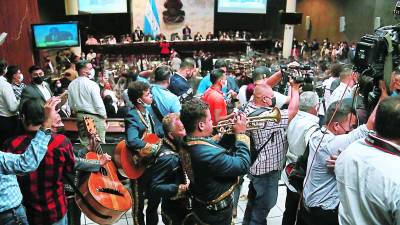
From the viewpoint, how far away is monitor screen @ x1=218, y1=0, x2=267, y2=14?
51.1 ft

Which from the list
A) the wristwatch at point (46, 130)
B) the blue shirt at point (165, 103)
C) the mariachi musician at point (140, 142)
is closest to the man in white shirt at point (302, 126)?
the mariachi musician at point (140, 142)

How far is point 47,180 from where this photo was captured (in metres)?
2.21

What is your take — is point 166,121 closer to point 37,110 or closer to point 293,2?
point 37,110

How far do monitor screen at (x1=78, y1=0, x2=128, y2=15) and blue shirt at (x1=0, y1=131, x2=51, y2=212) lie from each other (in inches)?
474

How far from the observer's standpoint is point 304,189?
240 cm

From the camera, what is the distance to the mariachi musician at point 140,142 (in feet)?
9.40

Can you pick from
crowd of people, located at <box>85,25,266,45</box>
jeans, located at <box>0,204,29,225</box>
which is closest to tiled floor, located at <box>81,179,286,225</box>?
jeans, located at <box>0,204,29,225</box>

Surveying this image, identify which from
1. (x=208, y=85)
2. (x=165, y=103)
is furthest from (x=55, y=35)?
(x=165, y=103)

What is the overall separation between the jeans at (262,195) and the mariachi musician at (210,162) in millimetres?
762

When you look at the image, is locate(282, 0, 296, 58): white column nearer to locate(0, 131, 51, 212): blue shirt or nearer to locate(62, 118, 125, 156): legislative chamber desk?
locate(62, 118, 125, 156): legislative chamber desk

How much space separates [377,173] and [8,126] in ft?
13.5

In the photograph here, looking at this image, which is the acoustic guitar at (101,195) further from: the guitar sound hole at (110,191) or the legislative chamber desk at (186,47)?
the legislative chamber desk at (186,47)

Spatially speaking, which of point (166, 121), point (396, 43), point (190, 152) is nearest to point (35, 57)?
point (166, 121)

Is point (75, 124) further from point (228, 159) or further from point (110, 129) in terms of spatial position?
point (228, 159)
